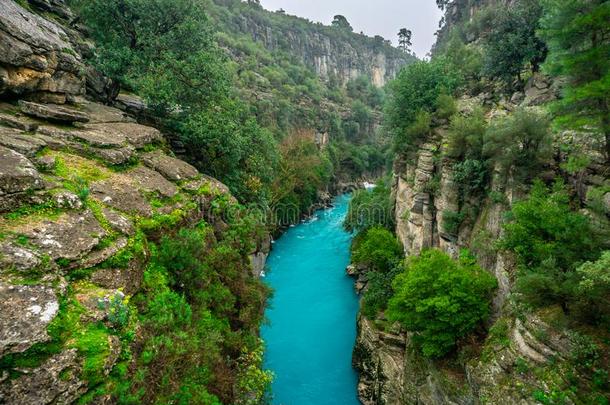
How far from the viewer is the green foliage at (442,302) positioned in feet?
44.6

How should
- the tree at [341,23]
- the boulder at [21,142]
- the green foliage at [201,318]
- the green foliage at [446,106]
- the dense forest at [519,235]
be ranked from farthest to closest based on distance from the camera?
the tree at [341,23], the green foliage at [446,106], the dense forest at [519,235], the boulder at [21,142], the green foliage at [201,318]

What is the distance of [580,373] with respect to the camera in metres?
9.59

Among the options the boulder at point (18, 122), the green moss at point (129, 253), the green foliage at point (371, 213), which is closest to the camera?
the green moss at point (129, 253)

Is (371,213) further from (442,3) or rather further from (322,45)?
(322,45)

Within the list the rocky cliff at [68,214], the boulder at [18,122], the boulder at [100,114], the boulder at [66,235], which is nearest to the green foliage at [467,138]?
the rocky cliff at [68,214]

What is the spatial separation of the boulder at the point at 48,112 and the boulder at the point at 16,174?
12.4ft

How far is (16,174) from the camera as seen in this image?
7238 mm

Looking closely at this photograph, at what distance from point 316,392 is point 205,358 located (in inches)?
551

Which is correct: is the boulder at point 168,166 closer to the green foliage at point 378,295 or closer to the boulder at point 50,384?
the boulder at point 50,384

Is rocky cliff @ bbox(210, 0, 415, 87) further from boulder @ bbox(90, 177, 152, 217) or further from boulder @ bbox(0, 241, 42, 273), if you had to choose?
boulder @ bbox(0, 241, 42, 273)

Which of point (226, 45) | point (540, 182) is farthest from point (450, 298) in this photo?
point (226, 45)

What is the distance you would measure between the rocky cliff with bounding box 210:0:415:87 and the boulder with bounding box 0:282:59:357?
98195 mm

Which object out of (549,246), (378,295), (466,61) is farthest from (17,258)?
(466,61)

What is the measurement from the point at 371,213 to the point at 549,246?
2244cm
